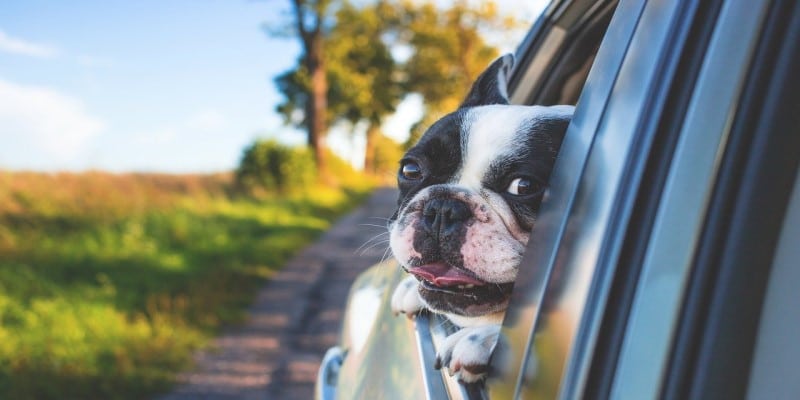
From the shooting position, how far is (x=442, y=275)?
5.35 ft

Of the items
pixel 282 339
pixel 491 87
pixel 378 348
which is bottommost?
pixel 282 339


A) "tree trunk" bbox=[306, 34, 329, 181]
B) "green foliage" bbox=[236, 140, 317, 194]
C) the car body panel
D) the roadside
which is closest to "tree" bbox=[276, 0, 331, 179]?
"tree trunk" bbox=[306, 34, 329, 181]

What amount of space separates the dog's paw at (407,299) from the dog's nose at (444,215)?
0.34m

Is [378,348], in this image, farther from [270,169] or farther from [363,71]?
[363,71]

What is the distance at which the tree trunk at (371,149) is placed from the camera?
30.2 m

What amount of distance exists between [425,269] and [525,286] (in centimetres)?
52

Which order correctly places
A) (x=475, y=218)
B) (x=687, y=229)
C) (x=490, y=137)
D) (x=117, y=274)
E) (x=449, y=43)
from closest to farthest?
(x=687, y=229), (x=475, y=218), (x=490, y=137), (x=117, y=274), (x=449, y=43)

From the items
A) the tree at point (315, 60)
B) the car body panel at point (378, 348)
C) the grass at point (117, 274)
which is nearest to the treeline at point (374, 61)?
the tree at point (315, 60)

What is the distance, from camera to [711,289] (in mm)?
842

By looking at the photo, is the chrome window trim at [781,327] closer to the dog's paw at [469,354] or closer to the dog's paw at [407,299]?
the dog's paw at [469,354]

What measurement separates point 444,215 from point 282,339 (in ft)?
16.6

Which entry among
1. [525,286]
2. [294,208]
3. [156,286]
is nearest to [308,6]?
[294,208]

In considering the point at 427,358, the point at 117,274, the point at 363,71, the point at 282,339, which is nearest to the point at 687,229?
the point at 427,358

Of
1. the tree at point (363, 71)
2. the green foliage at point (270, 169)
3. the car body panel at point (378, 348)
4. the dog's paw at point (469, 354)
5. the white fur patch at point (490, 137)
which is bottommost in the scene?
the car body panel at point (378, 348)
